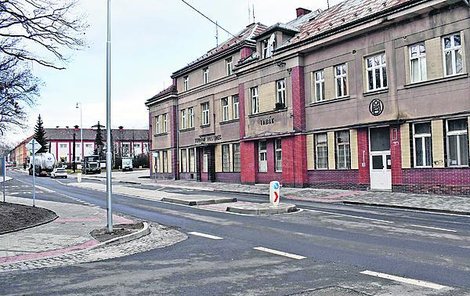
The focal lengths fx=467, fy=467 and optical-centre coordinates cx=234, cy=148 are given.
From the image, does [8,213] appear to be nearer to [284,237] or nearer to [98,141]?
[284,237]

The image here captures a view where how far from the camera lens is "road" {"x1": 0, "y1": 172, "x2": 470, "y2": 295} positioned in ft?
21.1

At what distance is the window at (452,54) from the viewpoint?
20.2 meters

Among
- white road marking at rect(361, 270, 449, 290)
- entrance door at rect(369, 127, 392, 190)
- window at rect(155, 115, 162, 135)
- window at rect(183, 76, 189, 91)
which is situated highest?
window at rect(183, 76, 189, 91)

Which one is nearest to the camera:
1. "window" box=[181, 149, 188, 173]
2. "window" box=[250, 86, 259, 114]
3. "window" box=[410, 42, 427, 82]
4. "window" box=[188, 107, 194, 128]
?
"window" box=[410, 42, 427, 82]

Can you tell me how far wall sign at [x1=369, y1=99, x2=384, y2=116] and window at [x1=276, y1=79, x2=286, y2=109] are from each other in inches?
271

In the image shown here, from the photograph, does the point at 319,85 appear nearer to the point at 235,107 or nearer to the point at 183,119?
the point at 235,107

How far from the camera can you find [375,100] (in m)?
23.5

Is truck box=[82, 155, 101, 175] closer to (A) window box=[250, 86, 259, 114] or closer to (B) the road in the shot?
(A) window box=[250, 86, 259, 114]

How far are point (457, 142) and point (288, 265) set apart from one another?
15245mm

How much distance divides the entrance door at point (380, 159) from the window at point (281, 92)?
23.5ft

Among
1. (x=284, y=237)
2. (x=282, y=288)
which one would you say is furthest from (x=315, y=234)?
(x=282, y=288)

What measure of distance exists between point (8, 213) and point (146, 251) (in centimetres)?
769

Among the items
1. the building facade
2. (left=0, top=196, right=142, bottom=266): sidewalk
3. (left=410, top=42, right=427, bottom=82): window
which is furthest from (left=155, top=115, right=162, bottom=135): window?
(left=0, top=196, right=142, bottom=266): sidewalk

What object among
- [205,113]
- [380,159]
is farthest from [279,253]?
[205,113]
